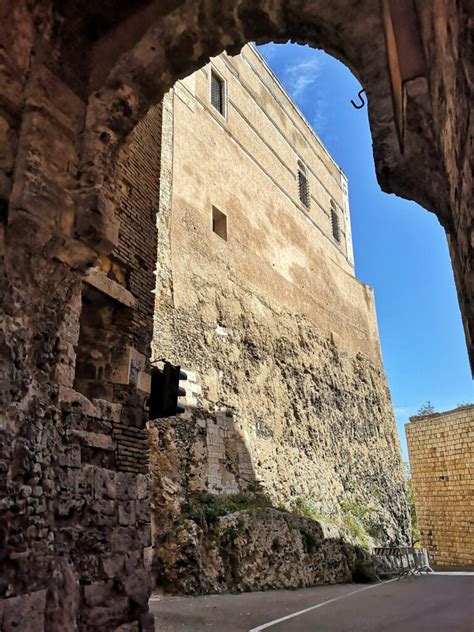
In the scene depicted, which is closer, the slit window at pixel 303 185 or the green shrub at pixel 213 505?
the green shrub at pixel 213 505

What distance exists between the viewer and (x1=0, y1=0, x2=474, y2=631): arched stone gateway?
285cm

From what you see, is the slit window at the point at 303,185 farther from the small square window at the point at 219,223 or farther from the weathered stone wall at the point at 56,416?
the weathered stone wall at the point at 56,416

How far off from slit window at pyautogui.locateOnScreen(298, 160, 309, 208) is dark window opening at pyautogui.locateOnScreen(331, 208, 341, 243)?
282cm

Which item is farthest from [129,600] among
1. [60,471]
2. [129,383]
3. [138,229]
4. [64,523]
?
[138,229]

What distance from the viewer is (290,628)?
21.2 feet

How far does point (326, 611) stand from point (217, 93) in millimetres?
14834

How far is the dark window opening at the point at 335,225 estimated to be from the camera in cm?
2475

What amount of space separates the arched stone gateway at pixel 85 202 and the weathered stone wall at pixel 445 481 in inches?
548

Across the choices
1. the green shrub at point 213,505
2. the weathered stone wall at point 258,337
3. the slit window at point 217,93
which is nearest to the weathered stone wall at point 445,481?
the weathered stone wall at point 258,337

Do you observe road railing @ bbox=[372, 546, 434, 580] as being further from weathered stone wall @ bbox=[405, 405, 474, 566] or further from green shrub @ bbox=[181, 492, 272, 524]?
green shrub @ bbox=[181, 492, 272, 524]

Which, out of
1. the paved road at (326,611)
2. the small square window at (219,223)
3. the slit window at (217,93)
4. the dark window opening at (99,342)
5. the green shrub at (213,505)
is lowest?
the paved road at (326,611)

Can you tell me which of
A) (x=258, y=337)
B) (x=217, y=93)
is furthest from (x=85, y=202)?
(x=217, y=93)

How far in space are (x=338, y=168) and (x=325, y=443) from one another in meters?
15.8

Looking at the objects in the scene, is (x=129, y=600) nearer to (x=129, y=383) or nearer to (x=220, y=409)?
(x=129, y=383)
